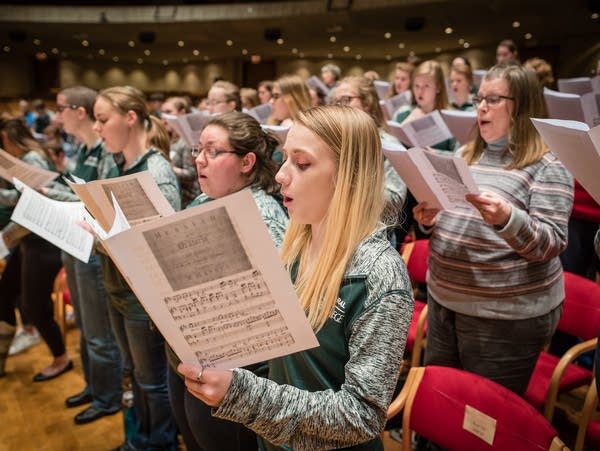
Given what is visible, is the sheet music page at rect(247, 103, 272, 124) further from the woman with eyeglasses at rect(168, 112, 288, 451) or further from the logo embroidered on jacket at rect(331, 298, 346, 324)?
the logo embroidered on jacket at rect(331, 298, 346, 324)

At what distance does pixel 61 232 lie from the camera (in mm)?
1866

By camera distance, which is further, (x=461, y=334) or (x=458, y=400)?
(x=461, y=334)

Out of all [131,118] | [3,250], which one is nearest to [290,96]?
[131,118]

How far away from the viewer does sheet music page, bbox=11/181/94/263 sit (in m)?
1.82

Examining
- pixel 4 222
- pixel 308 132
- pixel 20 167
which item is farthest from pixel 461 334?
pixel 4 222

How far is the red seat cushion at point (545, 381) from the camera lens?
1.75 metres

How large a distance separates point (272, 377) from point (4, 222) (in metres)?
2.26

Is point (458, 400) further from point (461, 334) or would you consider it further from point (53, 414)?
point (53, 414)

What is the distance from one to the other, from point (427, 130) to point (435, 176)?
125cm

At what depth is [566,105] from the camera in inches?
113

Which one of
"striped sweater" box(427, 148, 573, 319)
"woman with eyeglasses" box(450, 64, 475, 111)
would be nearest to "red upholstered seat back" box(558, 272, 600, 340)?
"striped sweater" box(427, 148, 573, 319)

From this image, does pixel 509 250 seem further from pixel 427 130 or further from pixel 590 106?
pixel 590 106

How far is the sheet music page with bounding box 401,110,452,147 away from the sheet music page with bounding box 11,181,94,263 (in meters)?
1.57

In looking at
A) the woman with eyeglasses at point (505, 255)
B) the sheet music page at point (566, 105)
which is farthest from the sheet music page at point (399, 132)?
the woman with eyeglasses at point (505, 255)
